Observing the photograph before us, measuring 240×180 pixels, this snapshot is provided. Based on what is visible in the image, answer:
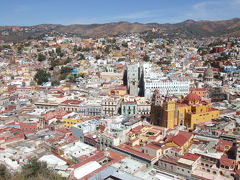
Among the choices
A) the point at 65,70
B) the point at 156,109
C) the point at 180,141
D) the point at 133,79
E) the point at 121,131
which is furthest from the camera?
the point at 65,70

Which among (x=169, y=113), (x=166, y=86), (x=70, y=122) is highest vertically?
(x=166, y=86)

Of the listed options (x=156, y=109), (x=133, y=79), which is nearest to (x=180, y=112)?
(x=156, y=109)

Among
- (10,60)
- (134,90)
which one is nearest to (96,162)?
(134,90)

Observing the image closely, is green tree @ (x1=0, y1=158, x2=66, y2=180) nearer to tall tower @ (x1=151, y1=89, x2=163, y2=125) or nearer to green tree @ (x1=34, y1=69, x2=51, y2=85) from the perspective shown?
tall tower @ (x1=151, y1=89, x2=163, y2=125)

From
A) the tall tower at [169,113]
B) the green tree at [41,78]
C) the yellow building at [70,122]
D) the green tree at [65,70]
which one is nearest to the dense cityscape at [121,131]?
the yellow building at [70,122]

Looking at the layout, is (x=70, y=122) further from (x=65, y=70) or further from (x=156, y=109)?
(x=65, y=70)

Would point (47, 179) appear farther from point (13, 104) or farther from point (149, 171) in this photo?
point (13, 104)

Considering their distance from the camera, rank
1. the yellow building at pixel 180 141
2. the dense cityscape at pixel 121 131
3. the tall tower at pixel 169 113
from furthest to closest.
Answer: the tall tower at pixel 169 113 → the yellow building at pixel 180 141 → the dense cityscape at pixel 121 131

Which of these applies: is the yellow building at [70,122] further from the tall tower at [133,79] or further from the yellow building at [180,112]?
the tall tower at [133,79]
